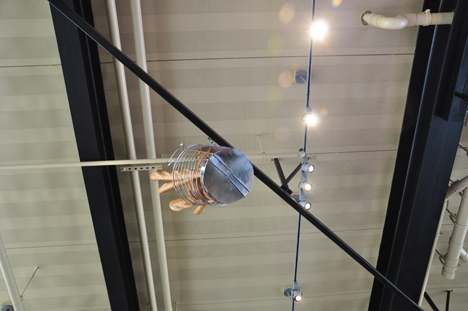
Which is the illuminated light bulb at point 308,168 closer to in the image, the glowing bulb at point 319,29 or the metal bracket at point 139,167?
Answer: the glowing bulb at point 319,29

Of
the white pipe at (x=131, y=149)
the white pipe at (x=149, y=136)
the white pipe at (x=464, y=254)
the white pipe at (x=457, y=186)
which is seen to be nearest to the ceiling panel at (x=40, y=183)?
the white pipe at (x=131, y=149)

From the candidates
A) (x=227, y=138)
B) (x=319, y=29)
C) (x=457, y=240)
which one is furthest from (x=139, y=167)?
(x=457, y=240)

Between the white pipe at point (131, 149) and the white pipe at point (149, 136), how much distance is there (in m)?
0.12

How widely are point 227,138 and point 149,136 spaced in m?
0.76

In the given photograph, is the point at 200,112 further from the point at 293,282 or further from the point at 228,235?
the point at 293,282

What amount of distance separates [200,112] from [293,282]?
7.78 ft

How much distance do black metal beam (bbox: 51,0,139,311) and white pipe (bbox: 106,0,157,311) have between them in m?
0.17

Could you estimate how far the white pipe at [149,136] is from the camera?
2.62 metres

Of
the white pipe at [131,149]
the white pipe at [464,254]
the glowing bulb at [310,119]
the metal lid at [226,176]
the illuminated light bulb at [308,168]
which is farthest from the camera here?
the white pipe at [464,254]

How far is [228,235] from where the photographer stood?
3543mm

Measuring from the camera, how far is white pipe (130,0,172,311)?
2.62m

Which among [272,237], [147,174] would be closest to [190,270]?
[272,237]

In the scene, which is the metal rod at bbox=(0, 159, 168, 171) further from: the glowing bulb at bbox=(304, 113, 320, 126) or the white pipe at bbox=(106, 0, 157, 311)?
the glowing bulb at bbox=(304, 113, 320, 126)

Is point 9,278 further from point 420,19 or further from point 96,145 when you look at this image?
point 420,19
